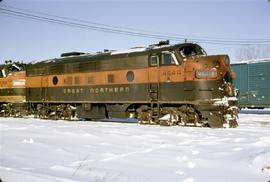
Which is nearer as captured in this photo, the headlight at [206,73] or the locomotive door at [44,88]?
the headlight at [206,73]

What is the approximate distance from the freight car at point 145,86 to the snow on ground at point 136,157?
11.0 ft

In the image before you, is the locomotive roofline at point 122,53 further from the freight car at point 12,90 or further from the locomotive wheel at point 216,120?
the freight car at point 12,90

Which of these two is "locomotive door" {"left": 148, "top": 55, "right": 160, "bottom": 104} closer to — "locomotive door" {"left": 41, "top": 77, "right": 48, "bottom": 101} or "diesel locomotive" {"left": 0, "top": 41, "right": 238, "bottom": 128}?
"diesel locomotive" {"left": 0, "top": 41, "right": 238, "bottom": 128}

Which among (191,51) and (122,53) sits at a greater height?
(122,53)

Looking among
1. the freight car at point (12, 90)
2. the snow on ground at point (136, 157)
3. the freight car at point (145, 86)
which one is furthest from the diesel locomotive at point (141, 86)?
the snow on ground at point (136, 157)

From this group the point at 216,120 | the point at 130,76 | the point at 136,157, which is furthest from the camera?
Result: the point at 130,76

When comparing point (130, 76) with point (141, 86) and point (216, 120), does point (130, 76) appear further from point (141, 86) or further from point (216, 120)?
point (216, 120)

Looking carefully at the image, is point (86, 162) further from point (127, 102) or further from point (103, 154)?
point (127, 102)

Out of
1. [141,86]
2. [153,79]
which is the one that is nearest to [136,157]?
[153,79]

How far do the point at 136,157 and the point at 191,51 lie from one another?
32.1ft

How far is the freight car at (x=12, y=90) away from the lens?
2715 centimetres

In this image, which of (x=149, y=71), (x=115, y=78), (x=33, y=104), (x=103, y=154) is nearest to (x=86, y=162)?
(x=103, y=154)

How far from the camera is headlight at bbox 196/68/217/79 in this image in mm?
16297

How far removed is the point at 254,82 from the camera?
1163 inches
